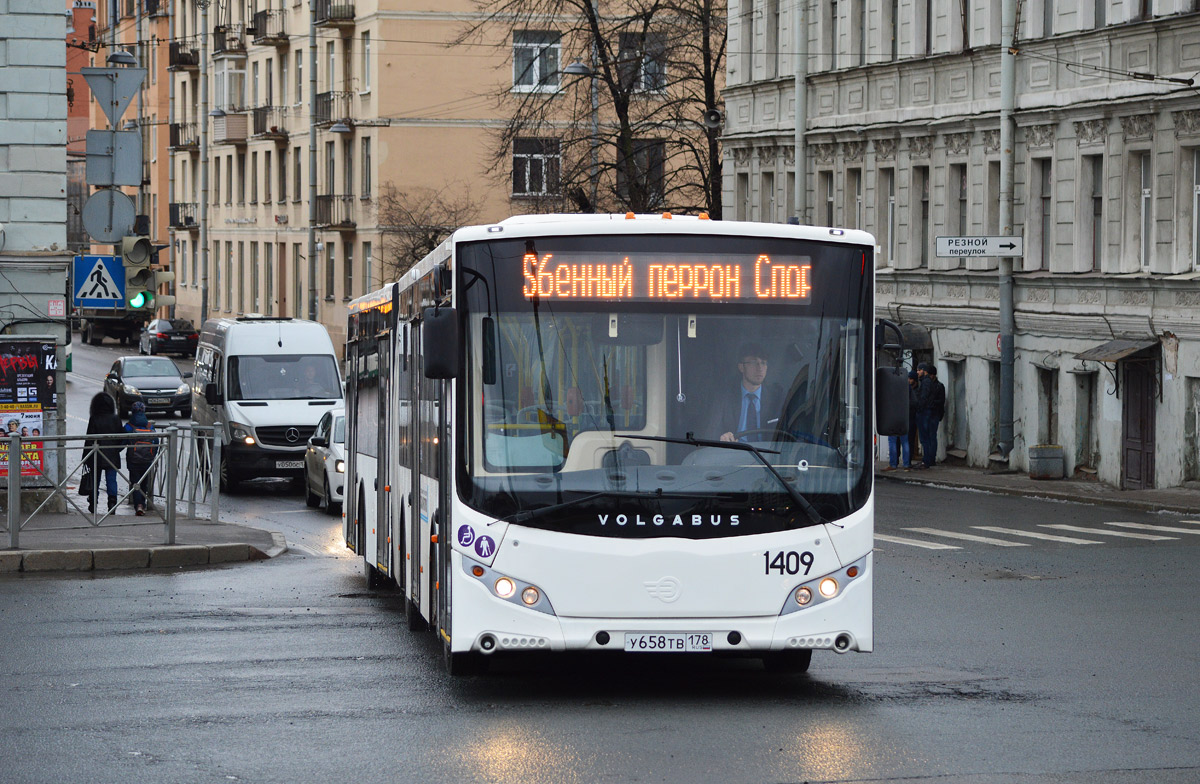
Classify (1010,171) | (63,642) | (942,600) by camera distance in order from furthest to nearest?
(1010,171) → (942,600) → (63,642)

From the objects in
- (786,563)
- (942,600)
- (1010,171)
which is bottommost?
(942,600)

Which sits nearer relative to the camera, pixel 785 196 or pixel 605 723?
pixel 605 723

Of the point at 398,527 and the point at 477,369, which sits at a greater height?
the point at 477,369

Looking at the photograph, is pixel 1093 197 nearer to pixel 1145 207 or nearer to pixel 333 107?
pixel 1145 207

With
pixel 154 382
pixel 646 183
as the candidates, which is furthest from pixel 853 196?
pixel 154 382

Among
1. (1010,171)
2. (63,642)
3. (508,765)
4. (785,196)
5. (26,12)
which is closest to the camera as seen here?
(508,765)

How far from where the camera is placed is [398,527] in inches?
568

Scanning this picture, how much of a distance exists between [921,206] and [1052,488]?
968 cm

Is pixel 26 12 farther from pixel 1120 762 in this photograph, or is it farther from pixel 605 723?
pixel 1120 762

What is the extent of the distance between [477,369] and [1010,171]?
25519 millimetres

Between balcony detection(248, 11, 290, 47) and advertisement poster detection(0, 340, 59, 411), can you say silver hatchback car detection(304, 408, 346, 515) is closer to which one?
advertisement poster detection(0, 340, 59, 411)

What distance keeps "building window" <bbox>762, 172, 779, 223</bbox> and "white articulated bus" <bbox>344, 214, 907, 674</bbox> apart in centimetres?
3507

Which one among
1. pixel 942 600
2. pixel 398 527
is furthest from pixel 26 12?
pixel 942 600

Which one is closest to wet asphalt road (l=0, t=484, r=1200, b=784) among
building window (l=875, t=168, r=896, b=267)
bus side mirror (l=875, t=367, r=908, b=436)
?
bus side mirror (l=875, t=367, r=908, b=436)
